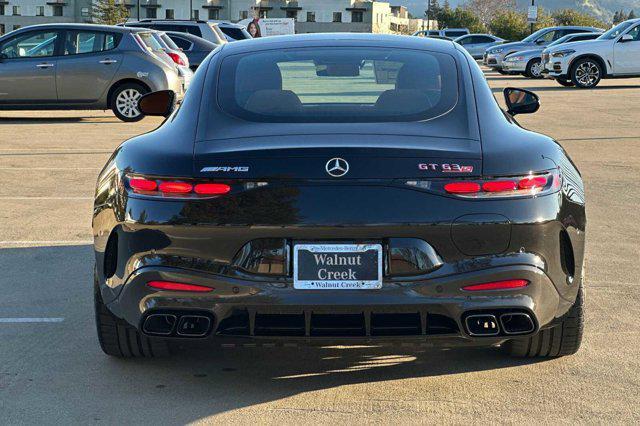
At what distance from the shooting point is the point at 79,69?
1844 centimetres

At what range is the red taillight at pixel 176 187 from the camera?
4.32 m

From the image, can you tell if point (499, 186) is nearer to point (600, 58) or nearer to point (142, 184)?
point (142, 184)

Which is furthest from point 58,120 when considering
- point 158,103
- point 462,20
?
point 462,20

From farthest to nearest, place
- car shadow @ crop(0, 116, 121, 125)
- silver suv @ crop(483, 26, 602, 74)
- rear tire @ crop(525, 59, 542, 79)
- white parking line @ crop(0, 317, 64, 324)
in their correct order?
silver suv @ crop(483, 26, 602, 74) < rear tire @ crop(525, 59, 542, 79) < car shadow @ crop(0, 116, 121, 125) < white parking line @ crop(0, 317, 64, 324)

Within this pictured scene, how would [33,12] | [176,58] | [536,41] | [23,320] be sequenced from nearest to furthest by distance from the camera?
[23,320]
[176,58]
[536,41]
[33,12]

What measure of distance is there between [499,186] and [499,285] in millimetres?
386

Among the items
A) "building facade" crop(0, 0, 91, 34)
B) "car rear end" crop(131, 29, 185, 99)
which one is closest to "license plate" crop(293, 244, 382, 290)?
"car rear end" crop(131, 29, 185, 99)

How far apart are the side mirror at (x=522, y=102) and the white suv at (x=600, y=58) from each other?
2311cm

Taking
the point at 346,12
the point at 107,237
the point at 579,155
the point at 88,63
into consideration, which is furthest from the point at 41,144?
the point at 346,12

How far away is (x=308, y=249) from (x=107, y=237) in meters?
0.93

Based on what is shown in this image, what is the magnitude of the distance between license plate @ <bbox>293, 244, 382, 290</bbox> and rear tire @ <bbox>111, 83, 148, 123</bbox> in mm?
14666

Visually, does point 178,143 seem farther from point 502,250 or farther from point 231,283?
point 502,250

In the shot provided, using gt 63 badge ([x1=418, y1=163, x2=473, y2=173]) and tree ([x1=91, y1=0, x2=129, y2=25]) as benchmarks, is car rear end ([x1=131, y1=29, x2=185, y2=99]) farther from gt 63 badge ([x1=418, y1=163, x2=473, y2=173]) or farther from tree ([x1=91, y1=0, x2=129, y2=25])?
tree ([x1=91, y1=0, x2=129, y2=25])

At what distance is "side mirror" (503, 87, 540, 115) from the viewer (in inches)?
238
